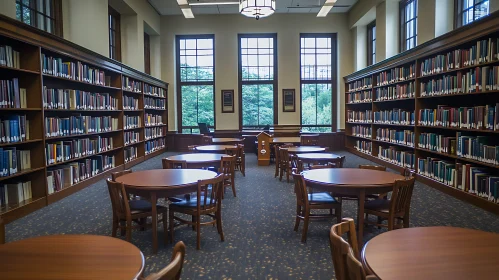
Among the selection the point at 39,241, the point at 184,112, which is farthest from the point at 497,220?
the point at 184,112

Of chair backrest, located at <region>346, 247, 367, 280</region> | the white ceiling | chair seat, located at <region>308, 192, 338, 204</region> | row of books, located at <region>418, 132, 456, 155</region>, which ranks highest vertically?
the white ceiling

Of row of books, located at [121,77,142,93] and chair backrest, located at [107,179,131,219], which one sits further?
row of books, located at [121,77,142,93]

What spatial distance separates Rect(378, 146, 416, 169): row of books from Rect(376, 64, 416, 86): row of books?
5.03 ft

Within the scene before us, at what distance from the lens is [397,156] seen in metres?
Result: 8.10

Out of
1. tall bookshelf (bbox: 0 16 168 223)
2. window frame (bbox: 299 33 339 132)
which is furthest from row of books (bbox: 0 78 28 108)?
window frame (bbox: 299 33 339 132)

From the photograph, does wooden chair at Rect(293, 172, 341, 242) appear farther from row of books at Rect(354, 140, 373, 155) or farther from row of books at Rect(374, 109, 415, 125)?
row of books at Rect(354, 140, 373, 155)

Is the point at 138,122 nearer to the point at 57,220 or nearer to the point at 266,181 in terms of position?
the point at 266,181

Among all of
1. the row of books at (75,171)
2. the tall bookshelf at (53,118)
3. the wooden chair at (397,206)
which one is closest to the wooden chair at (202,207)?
the wooden chair at (397,206)

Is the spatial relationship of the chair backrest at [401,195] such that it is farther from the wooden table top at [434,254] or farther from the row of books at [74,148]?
the row of books at [74,148]

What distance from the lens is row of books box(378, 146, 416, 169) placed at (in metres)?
7.46

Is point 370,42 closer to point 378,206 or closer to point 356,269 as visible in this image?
point 378,206

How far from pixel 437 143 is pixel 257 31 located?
8269 millimetres

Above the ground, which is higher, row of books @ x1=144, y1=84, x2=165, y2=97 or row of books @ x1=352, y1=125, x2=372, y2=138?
row of books @ x1=144, y1=84, x2=165, y2=97

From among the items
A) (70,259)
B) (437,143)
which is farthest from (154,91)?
(70,259)
